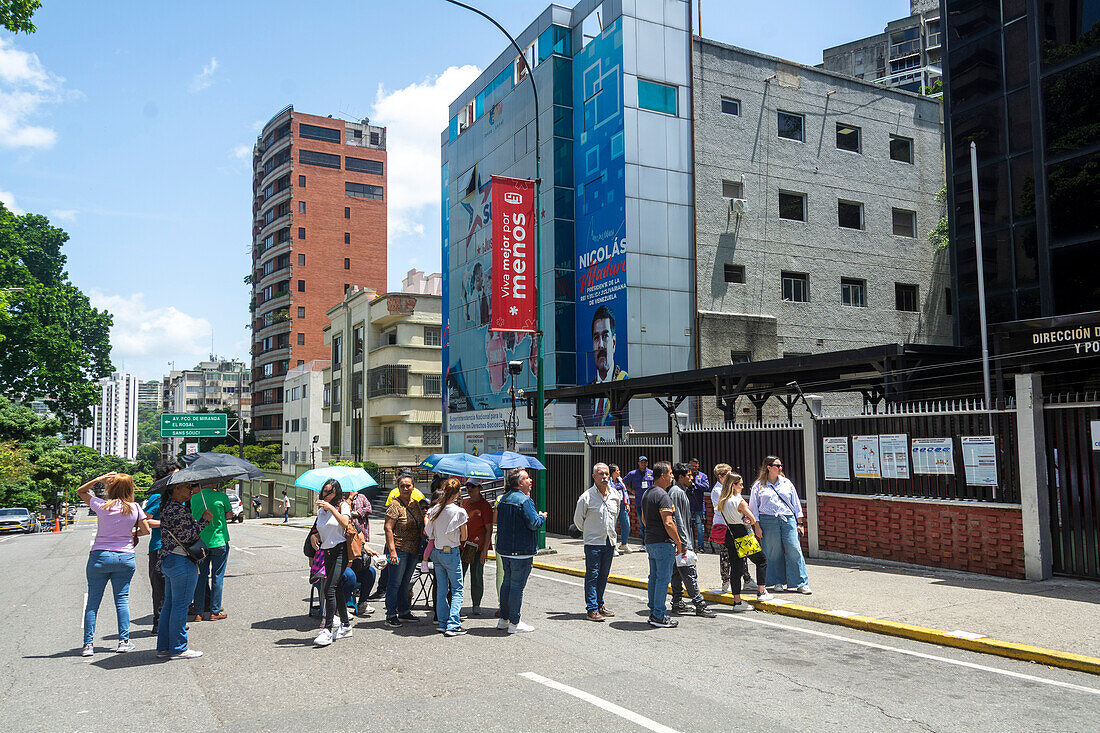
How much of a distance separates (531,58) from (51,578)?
28.6 metres

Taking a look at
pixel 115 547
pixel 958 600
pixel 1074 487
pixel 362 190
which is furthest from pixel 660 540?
pixel 362 190

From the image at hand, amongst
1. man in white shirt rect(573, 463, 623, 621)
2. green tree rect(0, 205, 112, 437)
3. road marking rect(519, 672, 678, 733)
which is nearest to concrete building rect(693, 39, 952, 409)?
man in white shirt rect(573, 463, 623, 621)

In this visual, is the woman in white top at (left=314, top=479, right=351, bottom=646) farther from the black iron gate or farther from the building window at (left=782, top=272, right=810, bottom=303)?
the building window at (left=782, top=272, right=810, bottom=303)

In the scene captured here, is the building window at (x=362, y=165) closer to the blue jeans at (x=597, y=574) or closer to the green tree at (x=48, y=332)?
the green tree at (x=48, y=332)

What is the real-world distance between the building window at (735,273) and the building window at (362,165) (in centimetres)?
6133

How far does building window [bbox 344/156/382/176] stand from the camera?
3339 inches

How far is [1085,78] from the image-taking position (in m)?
17.7

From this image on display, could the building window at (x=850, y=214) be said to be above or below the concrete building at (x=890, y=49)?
below

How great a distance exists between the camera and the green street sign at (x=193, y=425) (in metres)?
59.8

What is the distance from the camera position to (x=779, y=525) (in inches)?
438

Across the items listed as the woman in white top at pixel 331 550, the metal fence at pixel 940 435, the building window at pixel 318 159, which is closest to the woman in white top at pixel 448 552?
the woman in white top at pixel 331 550

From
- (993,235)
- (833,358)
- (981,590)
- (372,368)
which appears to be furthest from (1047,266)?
(372,368)

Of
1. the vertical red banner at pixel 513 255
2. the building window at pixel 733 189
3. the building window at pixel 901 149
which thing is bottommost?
the vertical red banner at pixel 513 255

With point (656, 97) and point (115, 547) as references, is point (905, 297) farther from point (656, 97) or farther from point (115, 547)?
point (115, 547)
